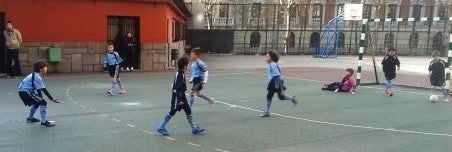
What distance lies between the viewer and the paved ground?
7.63 m

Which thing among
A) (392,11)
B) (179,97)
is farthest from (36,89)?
(392,11)

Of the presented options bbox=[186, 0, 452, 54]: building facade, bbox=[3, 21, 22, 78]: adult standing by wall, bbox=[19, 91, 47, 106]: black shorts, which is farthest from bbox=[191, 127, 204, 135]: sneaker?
bbox=[186, 0, 452, 54]: building facade

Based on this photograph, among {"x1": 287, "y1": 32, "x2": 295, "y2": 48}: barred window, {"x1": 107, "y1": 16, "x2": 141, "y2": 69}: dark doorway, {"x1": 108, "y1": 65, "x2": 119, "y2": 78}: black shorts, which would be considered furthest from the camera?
{"x1": 287, "y1": 32, "x2": 295, "y2": 48}: barred window

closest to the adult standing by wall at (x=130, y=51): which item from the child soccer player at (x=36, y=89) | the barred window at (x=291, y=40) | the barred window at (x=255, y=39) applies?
the child soccer player at (x=36, y=89)

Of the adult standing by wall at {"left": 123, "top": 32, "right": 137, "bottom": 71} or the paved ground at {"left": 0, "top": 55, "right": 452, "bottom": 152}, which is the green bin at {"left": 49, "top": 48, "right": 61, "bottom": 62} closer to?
the adult standing by wall at {"left": 123, "top": 32, "right": 137, "bottom": 71}

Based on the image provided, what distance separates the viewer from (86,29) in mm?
19094

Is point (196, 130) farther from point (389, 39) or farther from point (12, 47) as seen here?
point (389, 39)

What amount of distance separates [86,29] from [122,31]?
1675 mm

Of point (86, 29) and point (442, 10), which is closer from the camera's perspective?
point (86, 29)

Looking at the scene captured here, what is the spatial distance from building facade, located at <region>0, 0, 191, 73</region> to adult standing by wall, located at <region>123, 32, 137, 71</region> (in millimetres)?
212

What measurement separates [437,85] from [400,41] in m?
35.5

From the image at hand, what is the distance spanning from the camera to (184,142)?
7.76m

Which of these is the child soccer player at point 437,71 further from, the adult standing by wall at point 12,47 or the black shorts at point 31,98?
the adult standing by wall at point 12,47

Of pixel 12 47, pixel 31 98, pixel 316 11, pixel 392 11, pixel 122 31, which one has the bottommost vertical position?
pixel 31 98
